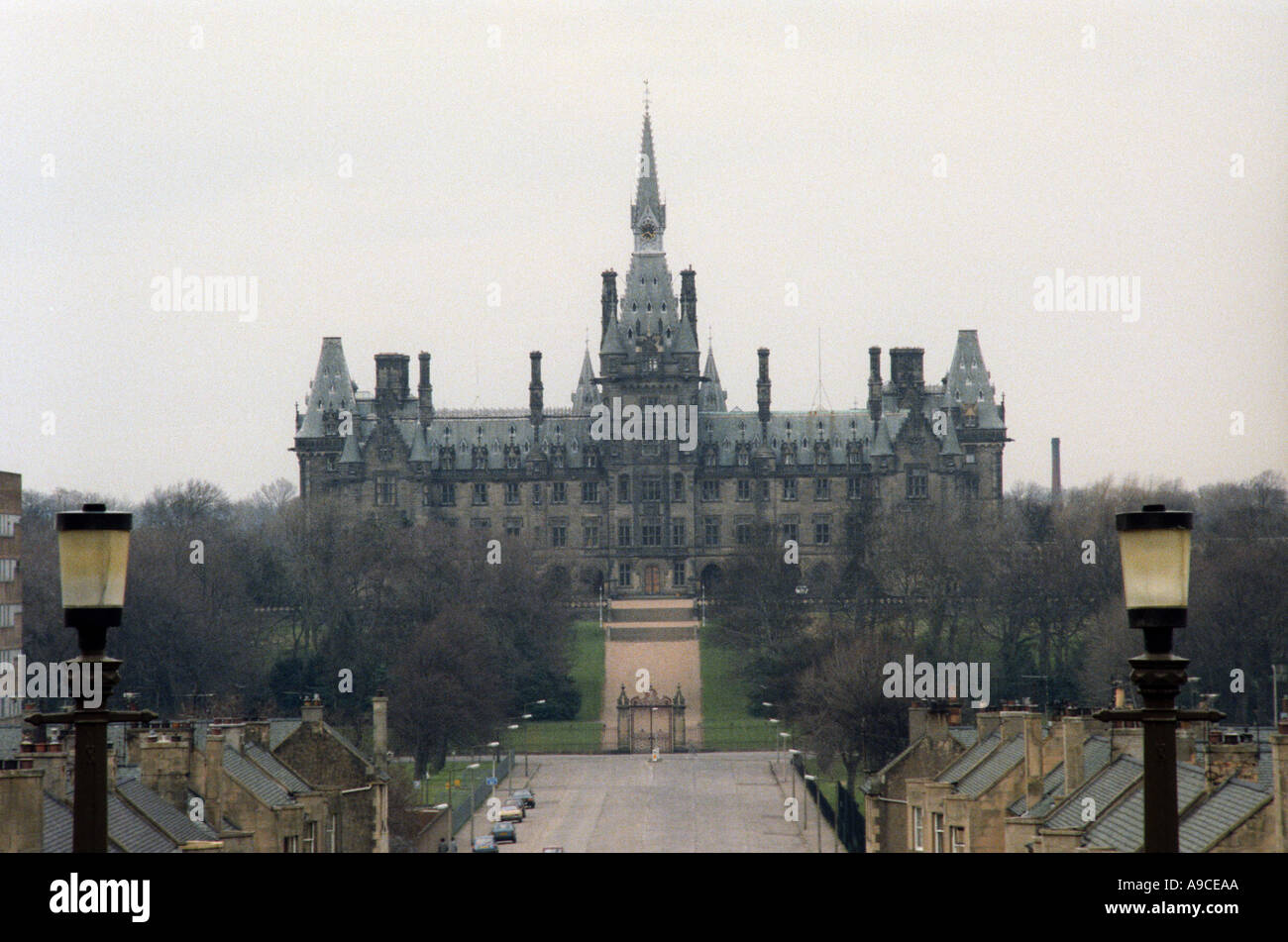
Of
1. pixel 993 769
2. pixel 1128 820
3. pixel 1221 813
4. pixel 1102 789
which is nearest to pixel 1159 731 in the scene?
pixel 1221 813

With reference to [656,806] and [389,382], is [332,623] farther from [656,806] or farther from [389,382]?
[389,382]

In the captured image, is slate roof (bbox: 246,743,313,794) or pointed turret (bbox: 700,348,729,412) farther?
pointed turret (bbox: 700,348,729,412)

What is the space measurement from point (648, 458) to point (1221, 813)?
111451mm

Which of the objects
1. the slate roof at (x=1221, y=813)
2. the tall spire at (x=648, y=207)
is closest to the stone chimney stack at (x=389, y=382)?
the tall spire at (x=648, y=207)

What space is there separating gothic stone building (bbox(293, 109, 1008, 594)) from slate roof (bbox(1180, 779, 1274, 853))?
107 metres

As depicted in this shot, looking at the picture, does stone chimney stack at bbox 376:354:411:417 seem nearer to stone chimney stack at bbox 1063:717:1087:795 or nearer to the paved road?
the paved road

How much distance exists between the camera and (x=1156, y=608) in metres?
6.50

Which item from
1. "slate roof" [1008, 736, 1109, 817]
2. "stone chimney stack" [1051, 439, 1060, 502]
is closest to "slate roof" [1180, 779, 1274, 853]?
"slate roof" [1008, 736, 1109, 817]

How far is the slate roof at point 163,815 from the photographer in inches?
1067

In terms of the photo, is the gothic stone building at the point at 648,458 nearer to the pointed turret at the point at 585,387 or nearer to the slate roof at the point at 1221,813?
the pointed turret at the point at 585,387

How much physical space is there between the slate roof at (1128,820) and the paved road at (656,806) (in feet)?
60.9

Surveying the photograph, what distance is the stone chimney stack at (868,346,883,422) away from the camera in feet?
437
